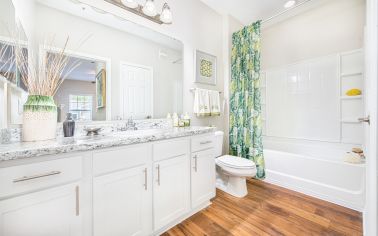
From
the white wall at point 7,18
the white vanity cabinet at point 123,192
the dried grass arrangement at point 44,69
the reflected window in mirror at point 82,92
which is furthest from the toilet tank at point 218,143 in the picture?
the white wall at point 7,18

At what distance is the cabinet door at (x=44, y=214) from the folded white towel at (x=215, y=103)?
1.81m

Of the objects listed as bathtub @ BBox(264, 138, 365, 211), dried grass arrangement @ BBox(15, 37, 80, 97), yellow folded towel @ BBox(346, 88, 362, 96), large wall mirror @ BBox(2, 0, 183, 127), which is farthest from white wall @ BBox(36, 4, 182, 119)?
yellow folded towel @ BBox(346, 88, 362, 96)

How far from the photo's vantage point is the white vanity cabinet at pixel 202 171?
1.59m

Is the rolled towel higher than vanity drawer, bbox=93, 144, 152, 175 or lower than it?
lower

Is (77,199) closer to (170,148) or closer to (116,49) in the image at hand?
(170,148)

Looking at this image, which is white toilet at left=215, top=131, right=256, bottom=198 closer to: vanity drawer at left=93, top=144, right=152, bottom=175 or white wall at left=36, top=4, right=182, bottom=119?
white wall at left=36, top=4, right=182, bottom=119

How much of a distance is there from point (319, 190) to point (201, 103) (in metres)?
1.72

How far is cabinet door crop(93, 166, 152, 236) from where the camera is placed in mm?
1004

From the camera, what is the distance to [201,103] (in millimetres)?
2215

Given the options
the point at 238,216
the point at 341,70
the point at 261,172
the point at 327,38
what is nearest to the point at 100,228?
the point at 238,216

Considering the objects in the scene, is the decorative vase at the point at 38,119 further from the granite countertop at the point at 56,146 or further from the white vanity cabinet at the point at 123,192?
the white vanity cabinet at the point at 123,192

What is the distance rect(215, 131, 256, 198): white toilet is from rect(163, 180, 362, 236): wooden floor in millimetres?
110

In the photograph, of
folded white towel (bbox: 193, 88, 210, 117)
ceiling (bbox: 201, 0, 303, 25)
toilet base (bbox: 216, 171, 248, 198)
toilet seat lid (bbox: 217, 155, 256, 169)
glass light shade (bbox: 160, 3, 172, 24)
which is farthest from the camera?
ceiling (bbox: 201, 0, 303, 25)

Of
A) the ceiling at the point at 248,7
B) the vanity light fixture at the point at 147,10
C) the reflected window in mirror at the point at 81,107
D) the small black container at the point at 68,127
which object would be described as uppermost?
the ceiling at the point at 248,7
